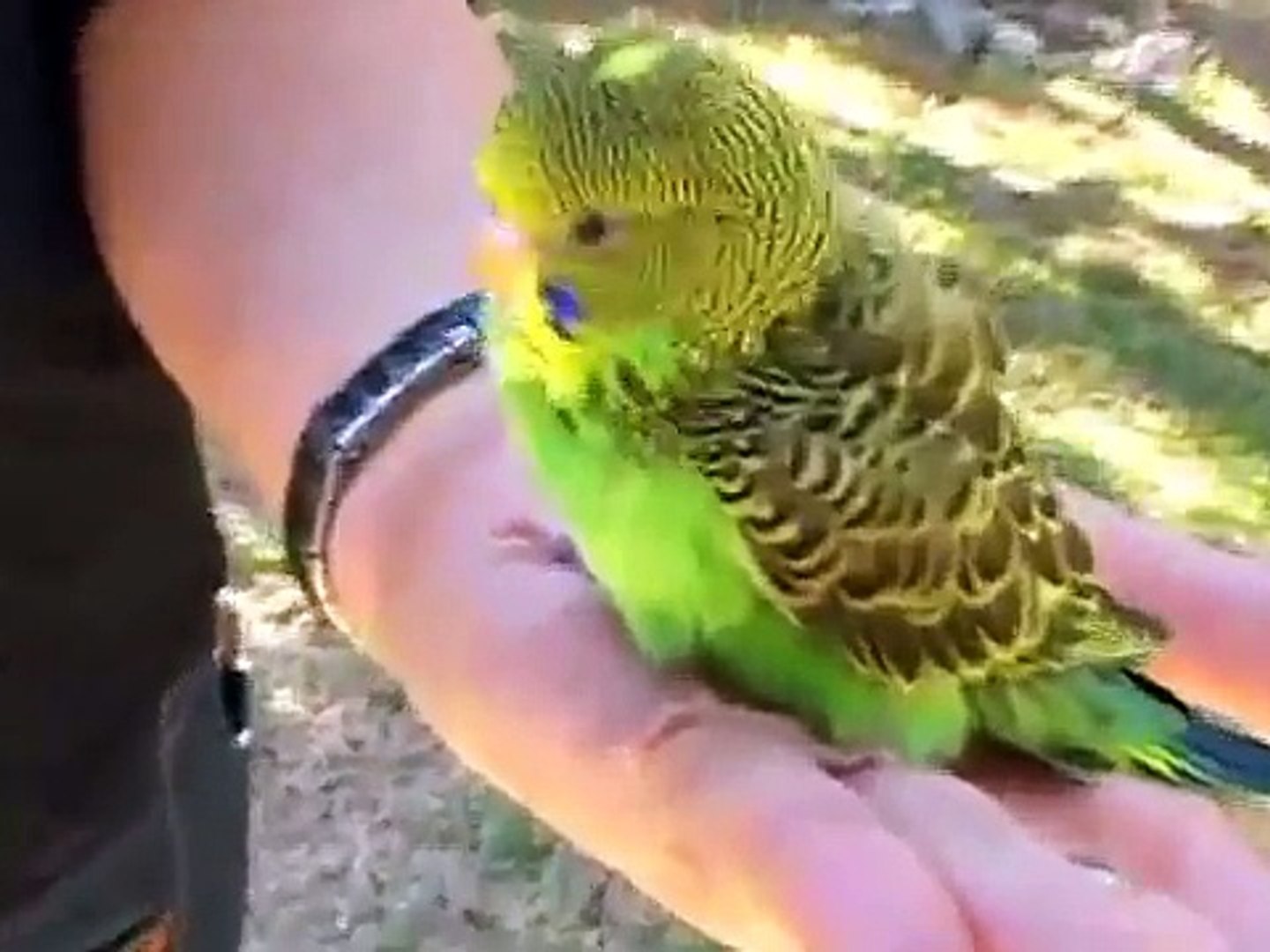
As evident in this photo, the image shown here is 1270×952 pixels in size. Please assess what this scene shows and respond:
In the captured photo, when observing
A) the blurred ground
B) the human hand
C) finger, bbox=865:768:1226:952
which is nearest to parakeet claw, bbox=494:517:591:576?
the human hand

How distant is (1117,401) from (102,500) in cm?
94

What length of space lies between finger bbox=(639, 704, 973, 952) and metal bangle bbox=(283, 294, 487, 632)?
4.5 inches

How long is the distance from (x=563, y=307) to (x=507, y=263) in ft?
0.05

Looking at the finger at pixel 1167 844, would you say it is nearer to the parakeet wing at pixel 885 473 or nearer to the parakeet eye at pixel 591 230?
the parakeet wing at pixel 885 473

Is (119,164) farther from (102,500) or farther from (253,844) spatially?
(253,844)

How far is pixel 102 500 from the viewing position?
0.66m

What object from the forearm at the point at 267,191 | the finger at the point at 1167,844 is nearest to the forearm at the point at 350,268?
the forearm at the point at 267,191

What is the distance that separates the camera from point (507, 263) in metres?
0.53

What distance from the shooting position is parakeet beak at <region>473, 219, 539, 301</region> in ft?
1.72

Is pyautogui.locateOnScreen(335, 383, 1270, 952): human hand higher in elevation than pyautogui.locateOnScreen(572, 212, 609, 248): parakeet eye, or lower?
lower

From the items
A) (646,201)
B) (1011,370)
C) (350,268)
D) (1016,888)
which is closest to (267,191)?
(350,268)

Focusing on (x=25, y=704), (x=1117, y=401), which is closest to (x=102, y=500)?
(x=25, y=704)

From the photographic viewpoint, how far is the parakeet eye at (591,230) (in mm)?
513

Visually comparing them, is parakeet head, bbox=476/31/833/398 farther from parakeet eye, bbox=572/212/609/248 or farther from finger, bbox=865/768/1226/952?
finger, bbox=865/768/1226/952
